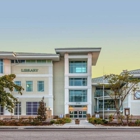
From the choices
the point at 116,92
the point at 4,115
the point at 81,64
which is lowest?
the point at 4,115

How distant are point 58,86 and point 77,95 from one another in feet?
15.1

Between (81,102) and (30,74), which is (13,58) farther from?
(81,102)

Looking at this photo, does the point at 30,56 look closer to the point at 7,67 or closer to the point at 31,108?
the point at 7,67

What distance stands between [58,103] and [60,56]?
33.0ft

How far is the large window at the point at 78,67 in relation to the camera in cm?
6106

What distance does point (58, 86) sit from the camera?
61844mm

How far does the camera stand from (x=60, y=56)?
62969 mm

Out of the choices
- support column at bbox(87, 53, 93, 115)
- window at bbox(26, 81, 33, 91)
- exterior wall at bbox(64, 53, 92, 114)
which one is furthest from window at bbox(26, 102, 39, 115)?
support column at bbox(87, 53, 93, 115)

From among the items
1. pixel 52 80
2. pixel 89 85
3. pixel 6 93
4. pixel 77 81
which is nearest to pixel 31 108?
pixel 52 80

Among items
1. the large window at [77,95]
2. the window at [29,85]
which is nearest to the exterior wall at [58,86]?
the large window at [77,95]
